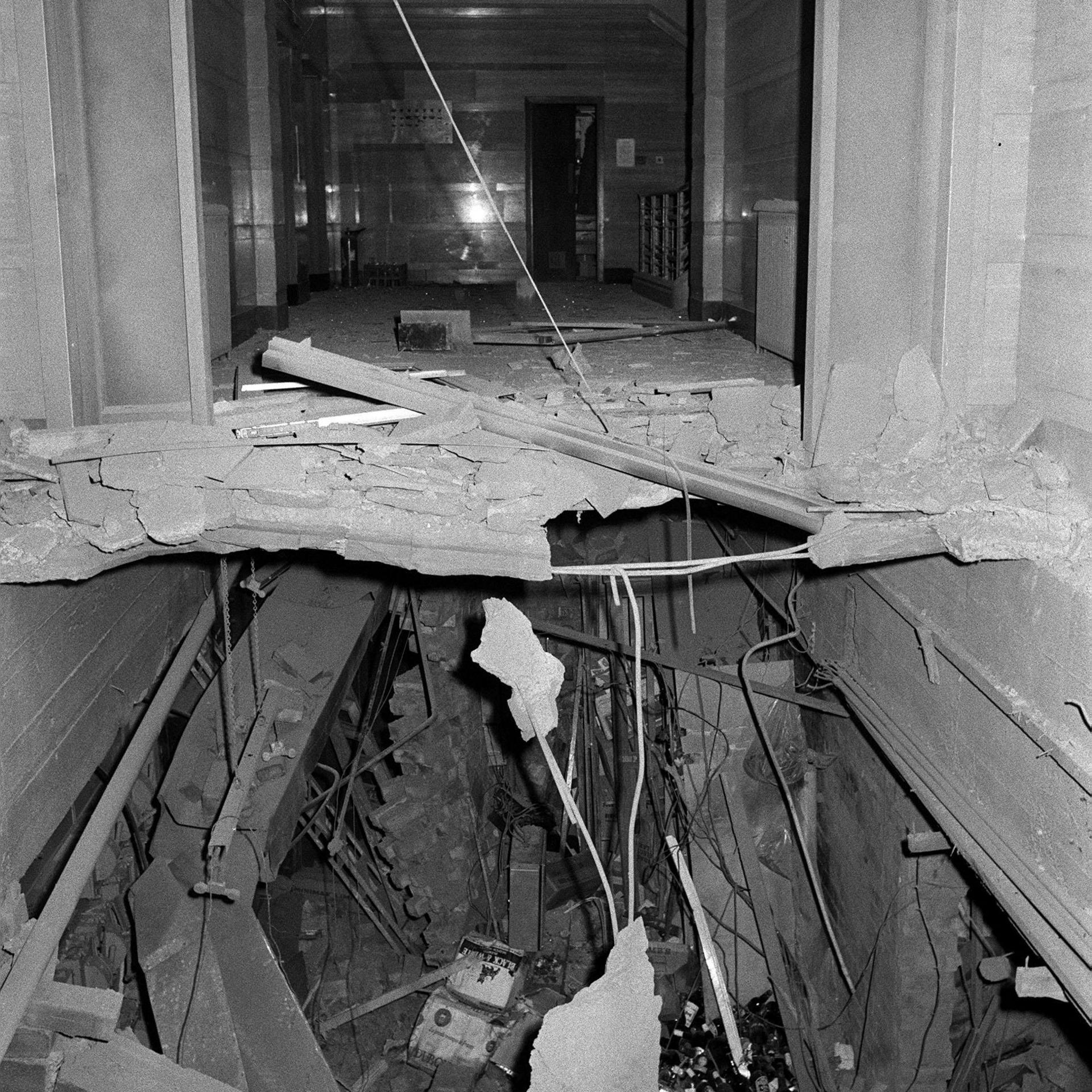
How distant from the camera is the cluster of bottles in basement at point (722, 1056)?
22.2 feet

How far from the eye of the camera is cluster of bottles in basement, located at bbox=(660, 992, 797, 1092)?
6758 mm

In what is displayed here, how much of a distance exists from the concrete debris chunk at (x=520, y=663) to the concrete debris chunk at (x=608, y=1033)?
31.3 inches

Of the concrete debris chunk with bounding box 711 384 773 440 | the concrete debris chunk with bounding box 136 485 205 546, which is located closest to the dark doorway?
the concrete debris chunk with bounding box 711 384 773 440

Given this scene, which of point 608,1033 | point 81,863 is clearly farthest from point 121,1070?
point 608,1033

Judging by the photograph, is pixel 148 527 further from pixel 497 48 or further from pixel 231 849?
pixel 497 48

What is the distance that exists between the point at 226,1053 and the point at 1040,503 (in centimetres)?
422

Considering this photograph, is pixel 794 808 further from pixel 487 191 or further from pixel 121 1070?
pixel 487 191

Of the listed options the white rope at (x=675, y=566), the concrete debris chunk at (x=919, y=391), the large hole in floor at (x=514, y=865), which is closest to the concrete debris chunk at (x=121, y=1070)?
the large hole in floor at (x=514, y=865)

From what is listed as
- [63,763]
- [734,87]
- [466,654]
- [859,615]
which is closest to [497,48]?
[734,87]

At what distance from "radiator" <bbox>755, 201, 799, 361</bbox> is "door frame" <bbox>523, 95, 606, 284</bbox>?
7513 millimetres

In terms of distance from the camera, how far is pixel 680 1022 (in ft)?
23.4

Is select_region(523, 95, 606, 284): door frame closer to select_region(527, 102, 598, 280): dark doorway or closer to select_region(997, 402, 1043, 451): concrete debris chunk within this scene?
select_region(527, 102, 598, 280): dark doorway

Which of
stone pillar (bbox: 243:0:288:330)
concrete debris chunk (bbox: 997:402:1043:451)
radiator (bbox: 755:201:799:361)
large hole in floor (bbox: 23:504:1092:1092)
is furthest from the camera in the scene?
stone pillar (bbox: 243:0:288:330)

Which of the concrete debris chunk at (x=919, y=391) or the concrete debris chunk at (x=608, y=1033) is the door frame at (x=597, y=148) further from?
the concrete debris chunk at (x=608, y=1033)
